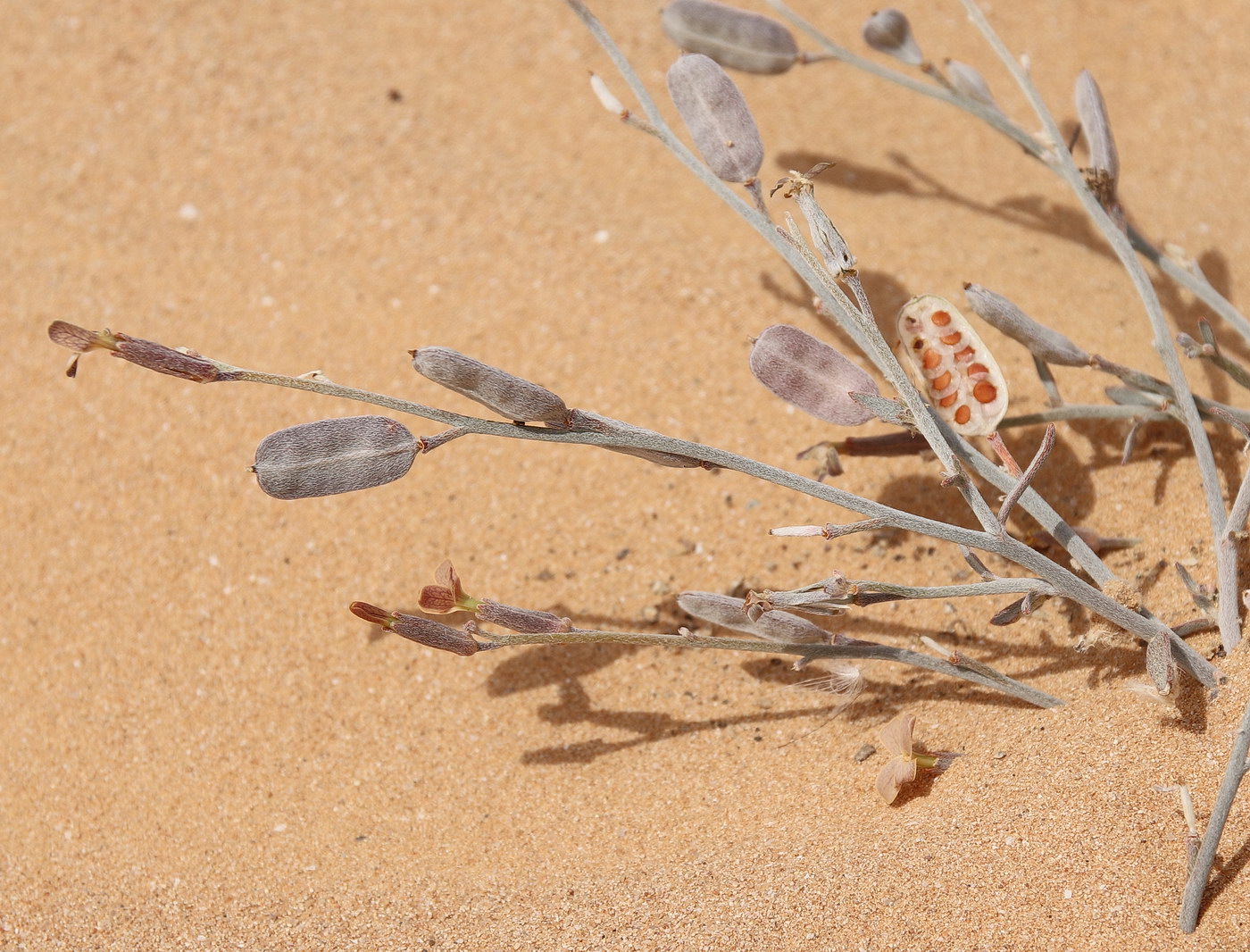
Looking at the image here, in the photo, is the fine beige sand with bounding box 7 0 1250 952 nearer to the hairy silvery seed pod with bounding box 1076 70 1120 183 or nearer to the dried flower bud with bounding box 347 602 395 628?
the hairy silvery seed pod with bounding box 1076 70 1120 183

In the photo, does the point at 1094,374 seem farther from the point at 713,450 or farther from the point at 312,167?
the point at 312,167

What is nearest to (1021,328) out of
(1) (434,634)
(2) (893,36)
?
(2) (893,36)

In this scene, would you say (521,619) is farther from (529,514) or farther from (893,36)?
(893,36)

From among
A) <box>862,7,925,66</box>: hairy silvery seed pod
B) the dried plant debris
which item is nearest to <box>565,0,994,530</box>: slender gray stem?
the dried plant debris

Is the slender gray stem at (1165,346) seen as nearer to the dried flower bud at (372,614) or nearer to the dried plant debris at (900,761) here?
the dried plant debris at (900,761)

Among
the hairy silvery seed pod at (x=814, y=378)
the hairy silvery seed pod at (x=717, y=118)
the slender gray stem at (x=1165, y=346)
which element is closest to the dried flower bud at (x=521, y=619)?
the hairy silvery seed pod at (x=814, y=378)

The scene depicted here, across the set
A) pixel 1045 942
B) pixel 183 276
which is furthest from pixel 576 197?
pixel 1045 942
